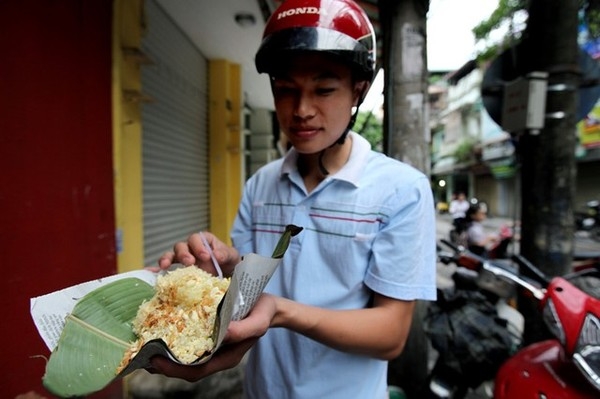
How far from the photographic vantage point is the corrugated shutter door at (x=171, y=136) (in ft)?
15.6

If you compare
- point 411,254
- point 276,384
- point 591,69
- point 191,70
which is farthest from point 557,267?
point 191,70

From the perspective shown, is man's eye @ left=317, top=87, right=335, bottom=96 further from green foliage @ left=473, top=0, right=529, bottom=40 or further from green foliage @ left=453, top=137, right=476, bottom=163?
green foliage @ left=453, top=137, right=476, bottom=163

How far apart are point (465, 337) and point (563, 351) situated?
76 centimetres

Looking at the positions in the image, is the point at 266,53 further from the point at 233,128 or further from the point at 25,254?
the point at 233,128

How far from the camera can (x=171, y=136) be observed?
5.53 m

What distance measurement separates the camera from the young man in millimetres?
1288

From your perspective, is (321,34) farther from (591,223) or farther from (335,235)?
(591,223)

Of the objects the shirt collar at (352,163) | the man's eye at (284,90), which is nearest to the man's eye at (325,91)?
the man's eye at (284,90)

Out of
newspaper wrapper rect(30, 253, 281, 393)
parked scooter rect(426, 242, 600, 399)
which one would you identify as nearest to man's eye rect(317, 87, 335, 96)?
newspaper wrapper rect(30, 253, 281, 393)

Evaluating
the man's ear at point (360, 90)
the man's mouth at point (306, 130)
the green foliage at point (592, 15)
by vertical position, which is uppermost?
the green foliage at point (592, 15)

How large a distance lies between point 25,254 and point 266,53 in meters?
1.71

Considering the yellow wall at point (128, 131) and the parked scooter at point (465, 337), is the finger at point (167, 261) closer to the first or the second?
the parked scooter at point (465, 337)

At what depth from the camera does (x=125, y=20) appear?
11.8 ft

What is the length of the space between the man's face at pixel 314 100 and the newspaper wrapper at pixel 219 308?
2.15 feet
